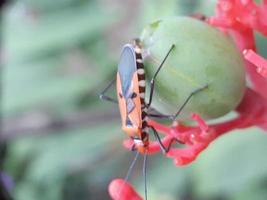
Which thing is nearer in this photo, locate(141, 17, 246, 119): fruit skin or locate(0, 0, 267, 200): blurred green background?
locate(141, 17, 246, 119): fruit skin

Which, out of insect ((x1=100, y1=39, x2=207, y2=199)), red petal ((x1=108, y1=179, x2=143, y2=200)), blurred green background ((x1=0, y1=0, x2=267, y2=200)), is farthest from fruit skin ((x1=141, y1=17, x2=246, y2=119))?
blurred green background ((x1=0, y1=0, x2=267, y2=200))

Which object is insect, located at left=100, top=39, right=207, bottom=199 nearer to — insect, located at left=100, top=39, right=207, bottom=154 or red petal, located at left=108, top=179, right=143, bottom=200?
insect, located at left=100, top=39, right=207, bottom=154

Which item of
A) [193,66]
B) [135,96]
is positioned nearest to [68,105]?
[135,96]

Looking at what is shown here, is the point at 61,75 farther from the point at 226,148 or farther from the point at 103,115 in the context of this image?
the point at 226,148

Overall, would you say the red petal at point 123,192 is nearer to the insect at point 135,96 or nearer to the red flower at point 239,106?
the red flower at point 239,106

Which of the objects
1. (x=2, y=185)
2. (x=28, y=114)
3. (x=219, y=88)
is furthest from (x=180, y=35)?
(x=28, y=114)
